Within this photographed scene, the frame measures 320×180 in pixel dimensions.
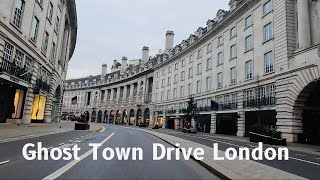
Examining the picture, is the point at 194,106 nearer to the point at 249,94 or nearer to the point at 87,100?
the point at 249,94

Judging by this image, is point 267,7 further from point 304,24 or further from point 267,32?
point 304,24

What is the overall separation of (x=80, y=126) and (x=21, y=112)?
665 centimetres

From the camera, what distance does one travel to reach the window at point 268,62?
105 ft

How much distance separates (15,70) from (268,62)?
2529cm

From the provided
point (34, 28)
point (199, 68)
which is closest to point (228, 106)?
point (199, 68)

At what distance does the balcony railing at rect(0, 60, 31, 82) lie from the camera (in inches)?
899

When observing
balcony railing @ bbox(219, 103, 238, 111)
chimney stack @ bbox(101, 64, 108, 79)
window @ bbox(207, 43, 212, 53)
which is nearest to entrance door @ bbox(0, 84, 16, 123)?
balcony railing @ bbox(219, 103, 238, 111)

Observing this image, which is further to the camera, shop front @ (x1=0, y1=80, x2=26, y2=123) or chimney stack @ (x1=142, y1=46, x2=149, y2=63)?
chimney stack @ (x1=142, y1=46, x2=149, y2=63)

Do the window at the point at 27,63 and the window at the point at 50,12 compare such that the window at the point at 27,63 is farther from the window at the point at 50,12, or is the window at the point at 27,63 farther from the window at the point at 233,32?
the window at the point at 233,32

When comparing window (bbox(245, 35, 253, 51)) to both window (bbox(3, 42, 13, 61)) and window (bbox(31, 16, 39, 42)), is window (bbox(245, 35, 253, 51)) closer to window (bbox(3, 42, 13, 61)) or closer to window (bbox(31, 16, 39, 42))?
window (bbox(31, 16, 39, 42))

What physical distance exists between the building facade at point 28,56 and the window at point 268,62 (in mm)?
24374

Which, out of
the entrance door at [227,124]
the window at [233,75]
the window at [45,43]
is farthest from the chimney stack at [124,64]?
the window at [45,43]

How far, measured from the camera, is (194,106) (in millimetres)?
48125

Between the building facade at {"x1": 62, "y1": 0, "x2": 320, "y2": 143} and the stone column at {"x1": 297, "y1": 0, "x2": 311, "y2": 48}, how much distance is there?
0.08 m
